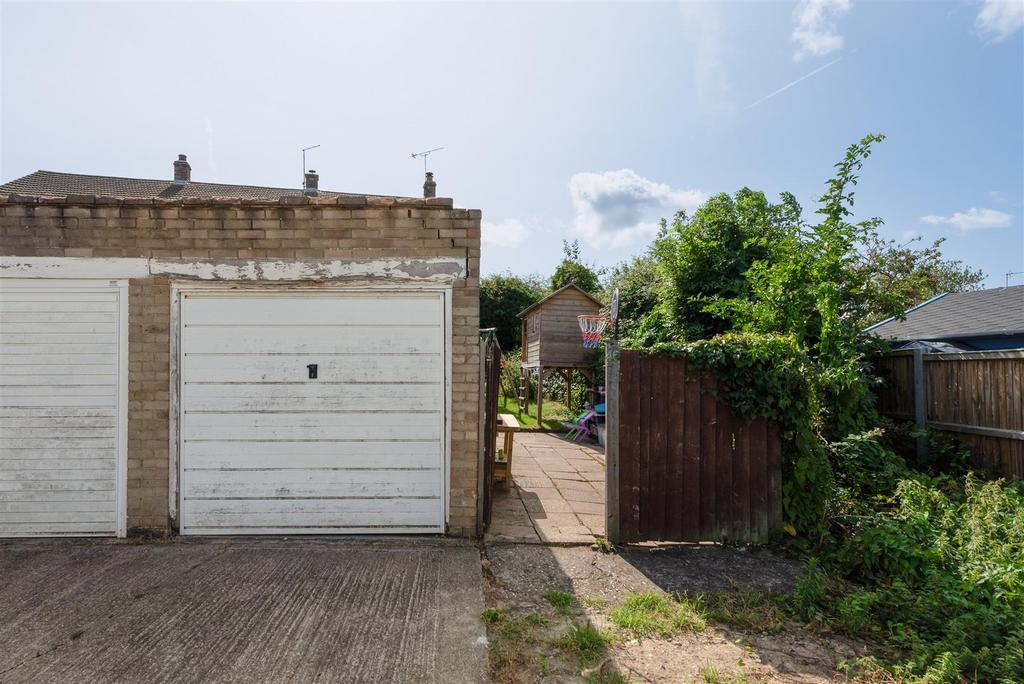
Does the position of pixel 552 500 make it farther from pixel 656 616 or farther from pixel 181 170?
pixel 181 170

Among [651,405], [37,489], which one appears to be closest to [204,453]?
[37,489]

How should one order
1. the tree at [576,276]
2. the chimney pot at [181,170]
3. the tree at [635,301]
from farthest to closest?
the tree at [576,276] → the chimney pot at [181,170] → the tree at [635,301]

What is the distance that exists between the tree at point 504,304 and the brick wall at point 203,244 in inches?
832

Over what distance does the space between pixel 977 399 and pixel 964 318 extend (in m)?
7.10

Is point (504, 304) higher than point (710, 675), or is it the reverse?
point (504, 304)

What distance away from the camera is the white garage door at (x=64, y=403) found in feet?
15.4

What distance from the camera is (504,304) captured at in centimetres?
2728

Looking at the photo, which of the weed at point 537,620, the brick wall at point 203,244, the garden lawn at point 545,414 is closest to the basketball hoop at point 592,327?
the garden lawn at point 545,414

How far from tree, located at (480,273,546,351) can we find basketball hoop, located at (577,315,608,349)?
12080mm

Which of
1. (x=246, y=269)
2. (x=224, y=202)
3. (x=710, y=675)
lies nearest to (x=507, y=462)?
(x=246, y=269)

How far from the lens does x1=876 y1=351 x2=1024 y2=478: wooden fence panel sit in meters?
5.52

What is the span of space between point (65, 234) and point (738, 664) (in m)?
6.30

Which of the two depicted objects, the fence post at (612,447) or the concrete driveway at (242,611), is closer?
the concrete driveway at (242,611)

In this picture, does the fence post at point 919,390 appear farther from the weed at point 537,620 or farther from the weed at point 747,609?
the weed at point 537,620
